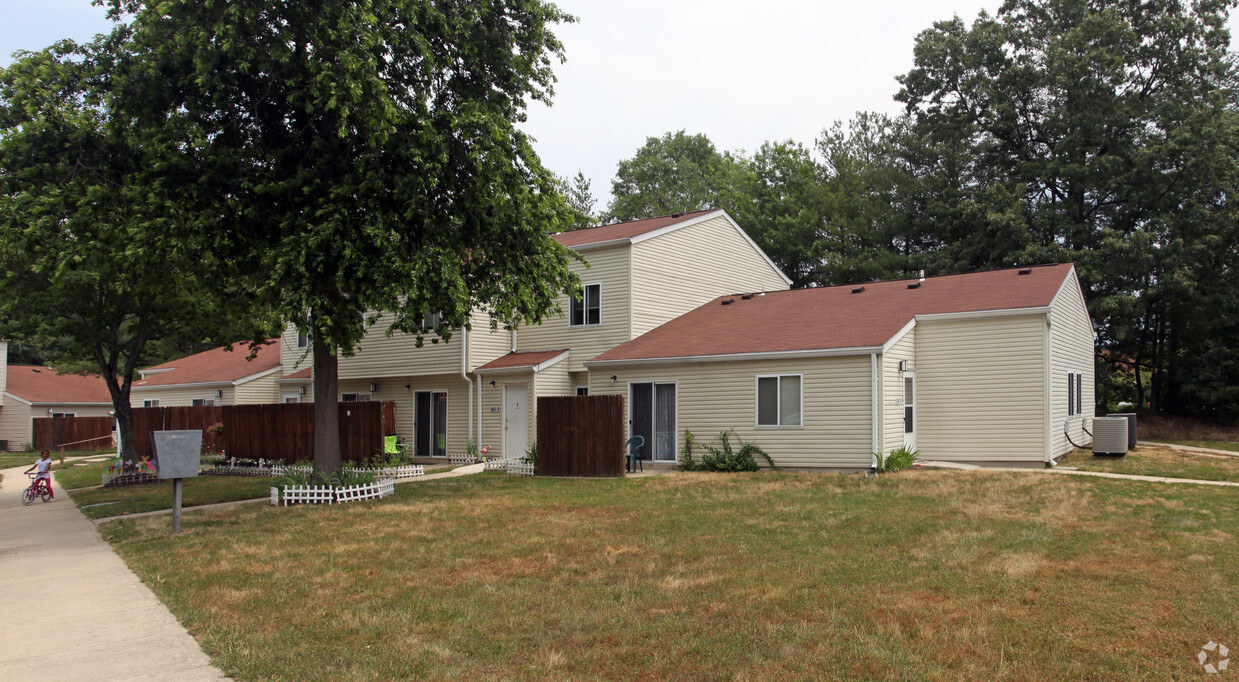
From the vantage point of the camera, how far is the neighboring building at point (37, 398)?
44.4 meters

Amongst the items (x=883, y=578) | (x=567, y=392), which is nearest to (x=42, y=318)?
(x=567, y=392)

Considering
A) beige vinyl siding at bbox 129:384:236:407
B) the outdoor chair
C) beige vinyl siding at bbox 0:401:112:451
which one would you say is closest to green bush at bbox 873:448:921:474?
the outdoor chair

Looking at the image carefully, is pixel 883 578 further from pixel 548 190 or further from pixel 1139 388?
pixel 1139 388

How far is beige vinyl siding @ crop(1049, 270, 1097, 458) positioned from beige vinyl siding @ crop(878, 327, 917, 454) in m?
3.06

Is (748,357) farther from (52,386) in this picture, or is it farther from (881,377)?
(52,386)

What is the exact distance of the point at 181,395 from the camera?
35.2 metres

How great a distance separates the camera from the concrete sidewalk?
5.89m

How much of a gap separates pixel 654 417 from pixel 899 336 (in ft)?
19.8

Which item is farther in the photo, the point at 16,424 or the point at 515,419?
the point at 16,424

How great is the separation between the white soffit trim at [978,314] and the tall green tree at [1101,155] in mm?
14191

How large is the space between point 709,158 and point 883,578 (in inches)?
1989

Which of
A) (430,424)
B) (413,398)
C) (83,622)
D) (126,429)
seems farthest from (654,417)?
(83,622)

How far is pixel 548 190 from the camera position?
15609mm

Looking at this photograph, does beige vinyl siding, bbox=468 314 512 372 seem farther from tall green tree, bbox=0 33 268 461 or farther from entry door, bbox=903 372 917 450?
entry door, bbox=903 372 917 450
